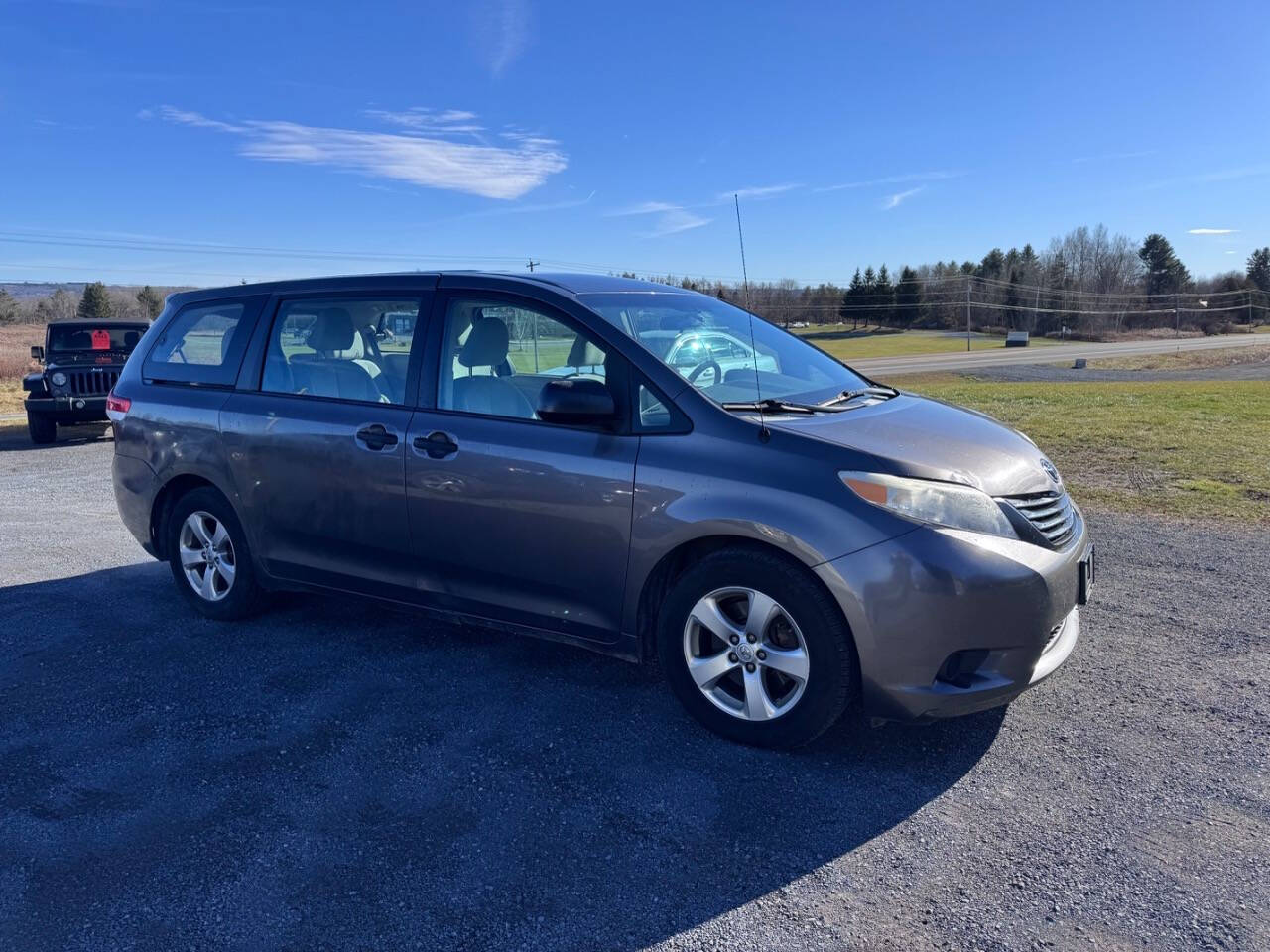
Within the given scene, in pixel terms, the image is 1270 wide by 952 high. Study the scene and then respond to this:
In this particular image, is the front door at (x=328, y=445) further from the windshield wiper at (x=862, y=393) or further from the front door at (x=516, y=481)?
the windshield wiper at (x=862, y=393)

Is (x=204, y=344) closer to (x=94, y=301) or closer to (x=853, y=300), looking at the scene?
(x=94, y=301)

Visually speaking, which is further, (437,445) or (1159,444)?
(1159,444)

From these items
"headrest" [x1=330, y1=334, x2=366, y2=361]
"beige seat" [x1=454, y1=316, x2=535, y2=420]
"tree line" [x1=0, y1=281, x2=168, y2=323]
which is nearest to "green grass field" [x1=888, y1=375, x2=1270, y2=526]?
"beige seat" [x1=454, y1=316, x2=535, y2=420]

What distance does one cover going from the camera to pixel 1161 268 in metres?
93.2

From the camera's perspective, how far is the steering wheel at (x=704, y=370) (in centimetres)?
388

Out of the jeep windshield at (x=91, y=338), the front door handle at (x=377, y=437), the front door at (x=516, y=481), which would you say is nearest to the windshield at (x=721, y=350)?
the front door at (x=516, y=481)

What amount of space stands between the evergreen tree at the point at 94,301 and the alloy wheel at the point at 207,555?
182ft

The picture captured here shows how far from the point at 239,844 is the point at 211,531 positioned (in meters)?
2.67

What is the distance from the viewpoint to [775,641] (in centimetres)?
348

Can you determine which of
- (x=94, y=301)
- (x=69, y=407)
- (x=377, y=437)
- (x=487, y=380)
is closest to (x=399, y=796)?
(x=377, y=437)

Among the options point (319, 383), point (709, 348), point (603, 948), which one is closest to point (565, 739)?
point (603, 948)

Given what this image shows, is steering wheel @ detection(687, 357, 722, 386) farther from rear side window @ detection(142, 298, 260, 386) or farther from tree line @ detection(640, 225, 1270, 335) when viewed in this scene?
tree line @ detection(640, 225, 1270, 335)

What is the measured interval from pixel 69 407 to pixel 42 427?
1.84 ft

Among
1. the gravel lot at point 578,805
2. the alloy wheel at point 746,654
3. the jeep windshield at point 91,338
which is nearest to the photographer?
the gravel lot at point 578,805
